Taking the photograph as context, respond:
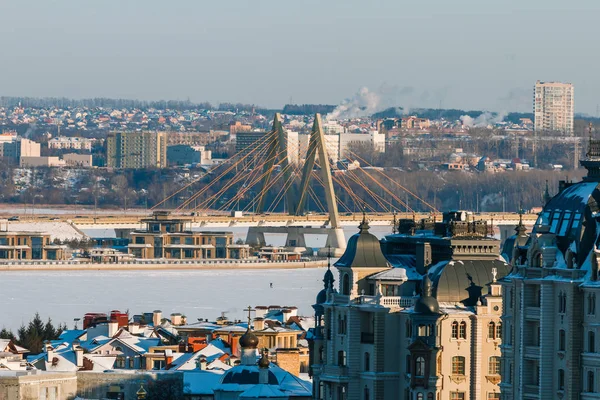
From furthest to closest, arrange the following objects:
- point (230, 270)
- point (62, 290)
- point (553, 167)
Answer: point (553, 167)
point (230, 270)
point (62, 290)

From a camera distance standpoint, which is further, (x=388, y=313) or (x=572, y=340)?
(x=388, y=313)

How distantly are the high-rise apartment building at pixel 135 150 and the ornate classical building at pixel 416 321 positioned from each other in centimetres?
14783

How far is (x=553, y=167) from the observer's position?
541 ft

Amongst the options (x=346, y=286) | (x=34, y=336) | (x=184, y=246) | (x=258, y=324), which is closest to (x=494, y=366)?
(x=346, y=286)

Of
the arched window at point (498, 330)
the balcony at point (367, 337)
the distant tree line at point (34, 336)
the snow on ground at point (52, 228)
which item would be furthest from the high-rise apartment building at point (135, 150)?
the arched window at point (498, 330)

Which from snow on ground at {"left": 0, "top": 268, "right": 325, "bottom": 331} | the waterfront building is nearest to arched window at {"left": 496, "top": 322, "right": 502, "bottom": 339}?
snow on ground at {"left": 0, "top": 268, "right": 325, "bottom": 331}

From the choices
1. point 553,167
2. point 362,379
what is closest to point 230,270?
point 362,379

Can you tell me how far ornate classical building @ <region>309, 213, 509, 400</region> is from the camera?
30469 mm

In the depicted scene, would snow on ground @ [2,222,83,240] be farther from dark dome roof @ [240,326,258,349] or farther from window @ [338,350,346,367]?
window @ [338,350,346,367]

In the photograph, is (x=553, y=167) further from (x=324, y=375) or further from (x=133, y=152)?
(x=324, y=375)

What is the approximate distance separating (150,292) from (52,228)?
119ft

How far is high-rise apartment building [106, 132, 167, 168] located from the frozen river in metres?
89.9

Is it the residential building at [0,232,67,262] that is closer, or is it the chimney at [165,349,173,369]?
the chimney at [165,349,173,369]

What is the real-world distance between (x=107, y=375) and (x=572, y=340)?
9.06 meters
